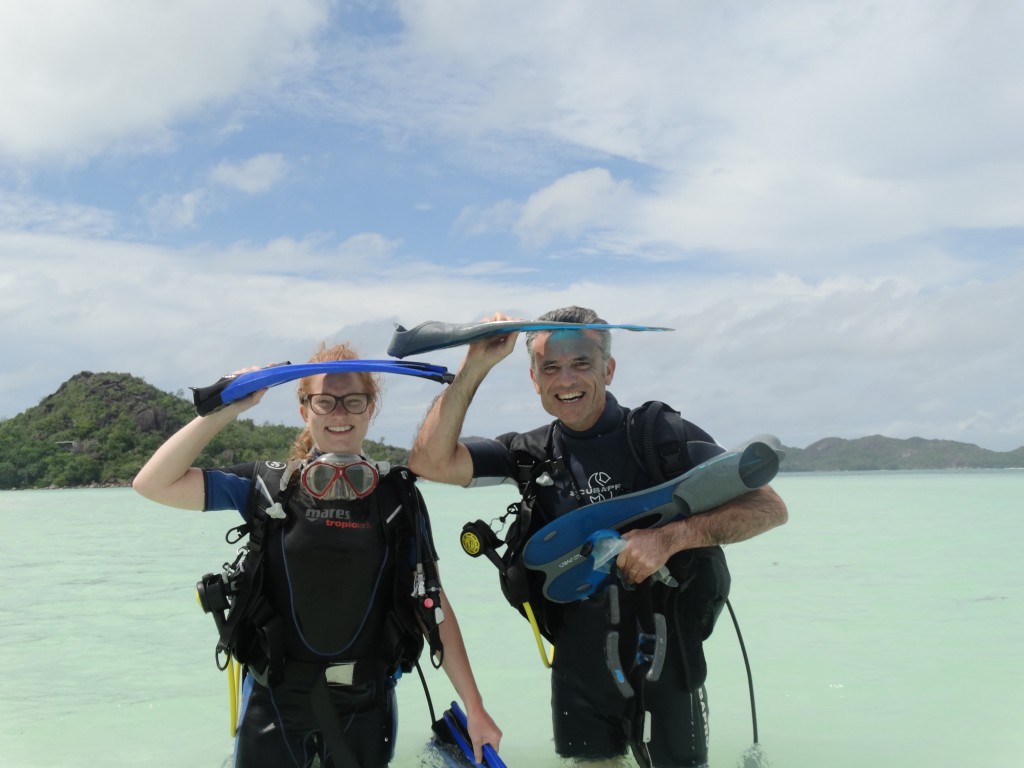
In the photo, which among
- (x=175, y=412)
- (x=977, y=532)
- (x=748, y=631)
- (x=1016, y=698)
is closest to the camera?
(x=1016, y=698)

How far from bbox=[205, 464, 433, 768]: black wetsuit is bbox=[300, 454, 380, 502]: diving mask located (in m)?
0.06

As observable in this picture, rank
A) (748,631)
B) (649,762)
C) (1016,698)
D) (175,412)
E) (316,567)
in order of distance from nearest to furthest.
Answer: (316,567) → (649,762) → (1016,698) → (748,631) → (175,412)

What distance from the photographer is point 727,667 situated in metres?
6.73

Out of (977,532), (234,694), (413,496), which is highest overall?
(413,496)

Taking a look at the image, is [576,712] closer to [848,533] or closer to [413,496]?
[413,496]

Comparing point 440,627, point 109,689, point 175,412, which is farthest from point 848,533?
point 175,412

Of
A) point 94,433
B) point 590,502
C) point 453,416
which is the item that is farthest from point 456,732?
point 94,433

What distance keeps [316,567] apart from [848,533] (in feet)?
63.0

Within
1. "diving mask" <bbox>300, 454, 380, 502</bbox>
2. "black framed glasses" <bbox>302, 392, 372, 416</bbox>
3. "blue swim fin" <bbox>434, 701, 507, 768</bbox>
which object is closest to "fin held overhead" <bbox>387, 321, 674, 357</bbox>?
"black framed glasses" <bbox>302, 392, 372, 416</bbox>

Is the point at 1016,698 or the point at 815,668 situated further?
the point at 815,668

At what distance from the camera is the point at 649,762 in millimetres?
2982

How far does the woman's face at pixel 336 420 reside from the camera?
2.87 metres

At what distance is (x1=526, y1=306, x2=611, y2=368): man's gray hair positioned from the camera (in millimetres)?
3271

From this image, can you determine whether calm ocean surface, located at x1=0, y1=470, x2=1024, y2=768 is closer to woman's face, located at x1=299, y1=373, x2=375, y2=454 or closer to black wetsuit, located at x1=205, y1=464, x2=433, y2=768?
black wetsuit, located at x1=205, y1=464, x2=433, y2=768
